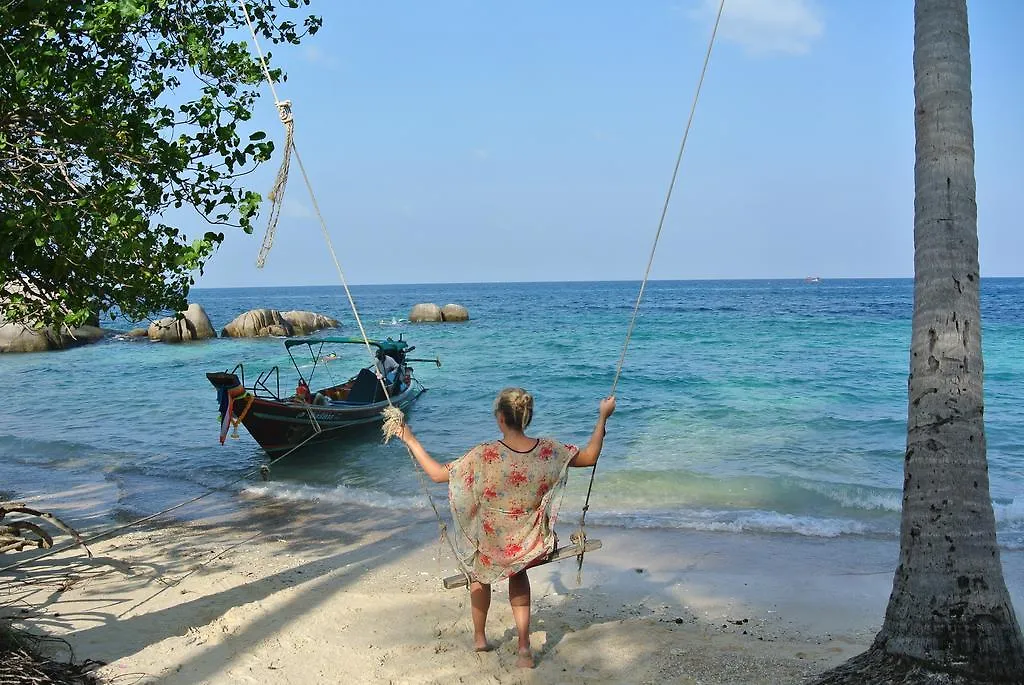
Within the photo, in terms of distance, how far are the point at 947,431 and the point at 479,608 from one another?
272cm

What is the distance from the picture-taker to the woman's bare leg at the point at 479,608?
4.86 meters

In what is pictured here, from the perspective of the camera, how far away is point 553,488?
461 centimetres

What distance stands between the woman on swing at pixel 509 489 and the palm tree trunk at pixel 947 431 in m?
1.56

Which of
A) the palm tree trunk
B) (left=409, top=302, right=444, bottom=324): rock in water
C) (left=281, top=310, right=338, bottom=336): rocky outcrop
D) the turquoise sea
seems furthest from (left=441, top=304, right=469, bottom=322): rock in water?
the palm tree trunk

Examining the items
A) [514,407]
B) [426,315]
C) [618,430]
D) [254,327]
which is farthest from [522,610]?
[426,315]

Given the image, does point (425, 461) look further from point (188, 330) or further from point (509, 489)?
point (188, 330)

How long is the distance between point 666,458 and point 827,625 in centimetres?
734

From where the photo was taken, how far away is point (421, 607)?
21.0 feet

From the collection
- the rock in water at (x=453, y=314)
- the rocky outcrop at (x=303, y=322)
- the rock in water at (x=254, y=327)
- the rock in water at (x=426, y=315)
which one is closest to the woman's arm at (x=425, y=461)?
the rock in water at (x=254, y=327)

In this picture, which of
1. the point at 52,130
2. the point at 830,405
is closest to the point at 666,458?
the point at 830,405

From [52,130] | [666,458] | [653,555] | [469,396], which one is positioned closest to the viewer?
[52,130]

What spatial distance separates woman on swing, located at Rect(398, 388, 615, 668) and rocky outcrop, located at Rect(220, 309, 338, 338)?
40.2 meters

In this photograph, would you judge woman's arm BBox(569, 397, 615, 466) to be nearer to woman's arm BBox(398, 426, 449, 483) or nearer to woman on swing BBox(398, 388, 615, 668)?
woman on swing BBox(398, 388, 615, 668)

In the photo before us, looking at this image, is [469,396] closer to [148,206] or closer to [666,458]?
[666,458]
